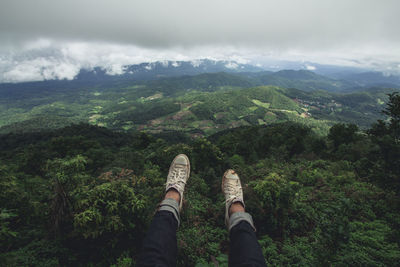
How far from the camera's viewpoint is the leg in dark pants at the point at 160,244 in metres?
2.83

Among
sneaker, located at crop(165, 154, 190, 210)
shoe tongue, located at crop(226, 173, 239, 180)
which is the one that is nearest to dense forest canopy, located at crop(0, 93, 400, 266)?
sneaker, located at crop(165, 154, 190, 210)

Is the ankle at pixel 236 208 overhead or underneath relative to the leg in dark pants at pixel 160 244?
underneath

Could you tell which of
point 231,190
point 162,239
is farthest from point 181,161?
point 162,239

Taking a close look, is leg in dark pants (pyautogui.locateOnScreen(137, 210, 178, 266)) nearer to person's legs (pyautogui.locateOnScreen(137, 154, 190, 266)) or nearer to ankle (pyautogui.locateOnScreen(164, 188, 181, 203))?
person's legs (pyautogui.locateOnScreen(137, 154, 190, 266))

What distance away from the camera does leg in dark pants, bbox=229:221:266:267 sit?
9.37 ft

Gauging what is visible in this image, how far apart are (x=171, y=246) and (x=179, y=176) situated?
7.70 feet

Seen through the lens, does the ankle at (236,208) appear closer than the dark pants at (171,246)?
No

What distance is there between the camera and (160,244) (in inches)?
119

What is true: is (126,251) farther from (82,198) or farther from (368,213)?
(368,213)

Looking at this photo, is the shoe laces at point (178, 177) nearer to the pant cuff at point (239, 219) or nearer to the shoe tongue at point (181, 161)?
the shoe tongue at point (181, 161)

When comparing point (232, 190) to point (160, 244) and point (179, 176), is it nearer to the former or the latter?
point (179, 176)

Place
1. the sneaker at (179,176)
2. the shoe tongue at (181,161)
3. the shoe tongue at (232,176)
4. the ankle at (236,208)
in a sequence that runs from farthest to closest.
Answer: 1. the shoe tongue at (181,161)
2. the shoe tongue at (232,176)
3. the sneaker at (179,176)
4. the ankle at (236,208)

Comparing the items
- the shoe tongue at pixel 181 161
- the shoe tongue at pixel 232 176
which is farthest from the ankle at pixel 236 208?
the shoe tongue at pixel 181 161

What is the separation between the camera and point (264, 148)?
2594 centimetres
